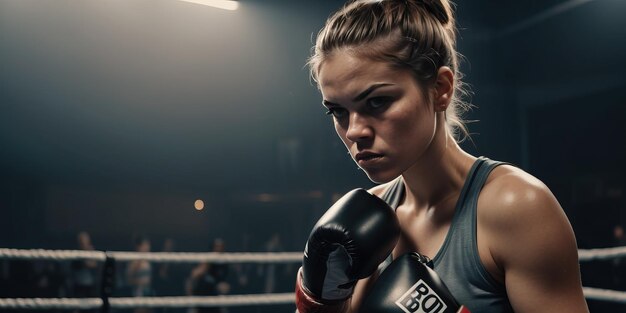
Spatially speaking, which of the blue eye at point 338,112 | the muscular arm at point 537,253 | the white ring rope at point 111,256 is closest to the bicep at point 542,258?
the muscular arm at point 537,253

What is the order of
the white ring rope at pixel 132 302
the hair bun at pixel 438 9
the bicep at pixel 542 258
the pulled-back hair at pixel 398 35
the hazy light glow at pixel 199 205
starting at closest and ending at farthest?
the bicep at pixel 542 258
the pulled-back hair at pixel 398 35
the hair bun at pixel 438 9
the white ring rope at pixel 132 302
the hazy light glow at pixel 199 205

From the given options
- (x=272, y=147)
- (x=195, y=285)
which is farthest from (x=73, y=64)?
(x=195, y=285)

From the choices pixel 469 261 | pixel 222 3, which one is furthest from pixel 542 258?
pixel 222 3

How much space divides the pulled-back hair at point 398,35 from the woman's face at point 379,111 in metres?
0.02

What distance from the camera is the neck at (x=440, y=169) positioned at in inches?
43.3

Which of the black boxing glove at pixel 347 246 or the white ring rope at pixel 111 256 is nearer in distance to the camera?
the black boxing glove at pixel 347 246

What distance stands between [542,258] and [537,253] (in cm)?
1

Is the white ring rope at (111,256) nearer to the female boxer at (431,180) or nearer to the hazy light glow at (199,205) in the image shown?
the female boxer at (431,180)

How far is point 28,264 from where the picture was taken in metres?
5.66

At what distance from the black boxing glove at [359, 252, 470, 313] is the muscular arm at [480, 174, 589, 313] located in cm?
10

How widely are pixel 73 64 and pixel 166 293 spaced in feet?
11.8

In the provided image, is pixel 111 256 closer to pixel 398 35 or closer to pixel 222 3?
pixel 398 35

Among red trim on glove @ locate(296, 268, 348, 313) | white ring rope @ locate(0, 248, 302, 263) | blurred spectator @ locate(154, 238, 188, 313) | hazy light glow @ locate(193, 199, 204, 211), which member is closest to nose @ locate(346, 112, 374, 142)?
red trim on glove @ locate(296, 268, 348, 313)

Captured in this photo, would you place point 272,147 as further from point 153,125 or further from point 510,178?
point 510,178
